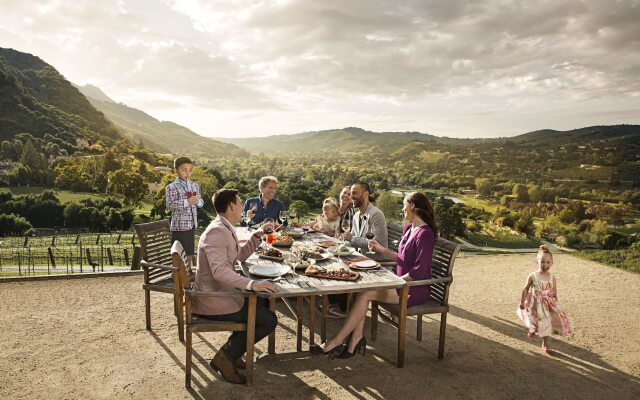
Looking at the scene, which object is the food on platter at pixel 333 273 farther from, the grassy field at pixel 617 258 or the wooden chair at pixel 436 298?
the grassy field at pixel 617 258

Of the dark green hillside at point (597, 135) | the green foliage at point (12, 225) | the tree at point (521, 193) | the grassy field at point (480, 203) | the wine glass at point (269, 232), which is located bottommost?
the green foliage at point (12, 225)

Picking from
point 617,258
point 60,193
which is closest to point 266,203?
point 617,258

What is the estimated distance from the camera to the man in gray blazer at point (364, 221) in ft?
15.0

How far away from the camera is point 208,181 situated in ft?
209

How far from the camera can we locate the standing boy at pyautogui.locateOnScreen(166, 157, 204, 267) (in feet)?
17.5

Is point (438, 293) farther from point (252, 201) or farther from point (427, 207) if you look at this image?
point (252, 201)

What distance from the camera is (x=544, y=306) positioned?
4.26 metres

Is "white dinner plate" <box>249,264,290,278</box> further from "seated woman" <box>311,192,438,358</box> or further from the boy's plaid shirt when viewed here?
the boy's plaid shirt

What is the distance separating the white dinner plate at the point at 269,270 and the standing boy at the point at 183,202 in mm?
2348

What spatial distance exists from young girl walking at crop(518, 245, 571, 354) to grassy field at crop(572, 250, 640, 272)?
5073mm

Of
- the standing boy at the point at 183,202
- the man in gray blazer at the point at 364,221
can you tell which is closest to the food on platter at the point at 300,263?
the man in gray blazer at the point at 364,221

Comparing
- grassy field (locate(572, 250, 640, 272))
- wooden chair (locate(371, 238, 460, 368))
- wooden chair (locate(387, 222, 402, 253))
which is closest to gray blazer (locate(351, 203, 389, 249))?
wooden chair (locate(387, 222, 402, 253))

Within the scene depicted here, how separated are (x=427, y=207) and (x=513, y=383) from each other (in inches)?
69.5

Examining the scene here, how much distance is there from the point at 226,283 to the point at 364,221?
7.37ft
